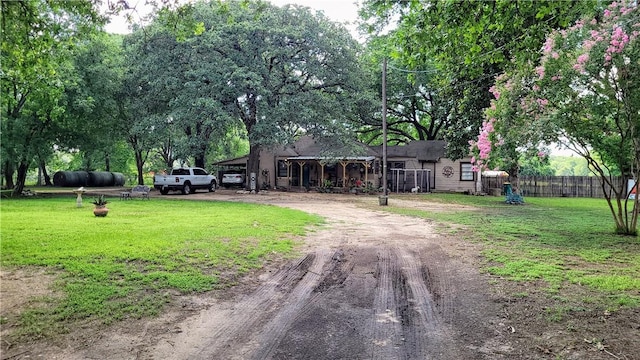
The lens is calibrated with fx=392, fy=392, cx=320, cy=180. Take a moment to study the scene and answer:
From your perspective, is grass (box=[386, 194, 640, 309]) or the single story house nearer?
grass (box=[386, 194, 640, 309])

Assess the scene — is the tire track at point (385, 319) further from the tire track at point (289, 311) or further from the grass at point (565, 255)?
the grass at point (565, 255)

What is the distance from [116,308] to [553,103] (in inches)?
361

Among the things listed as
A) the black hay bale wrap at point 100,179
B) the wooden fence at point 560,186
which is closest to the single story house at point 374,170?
the wooden fence at point 560,186

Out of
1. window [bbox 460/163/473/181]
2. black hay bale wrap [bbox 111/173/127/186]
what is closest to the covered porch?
window [bbox 460/163/473/181]

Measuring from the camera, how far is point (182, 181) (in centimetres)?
2322

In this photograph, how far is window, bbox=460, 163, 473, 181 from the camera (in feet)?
95.2

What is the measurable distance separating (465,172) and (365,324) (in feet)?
89.2

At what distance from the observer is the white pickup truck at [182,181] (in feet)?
75.6

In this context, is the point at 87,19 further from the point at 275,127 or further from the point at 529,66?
the point at 275,127

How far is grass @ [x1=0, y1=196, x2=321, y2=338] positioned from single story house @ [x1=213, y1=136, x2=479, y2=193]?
1791cm

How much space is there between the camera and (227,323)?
4.17 meters

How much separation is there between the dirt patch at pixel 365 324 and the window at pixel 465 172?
79.6 ft

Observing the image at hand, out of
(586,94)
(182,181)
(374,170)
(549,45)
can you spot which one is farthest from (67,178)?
(586,94)

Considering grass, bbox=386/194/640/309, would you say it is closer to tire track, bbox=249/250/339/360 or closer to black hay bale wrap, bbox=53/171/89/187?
tire track, bbox=249/250/339/360
